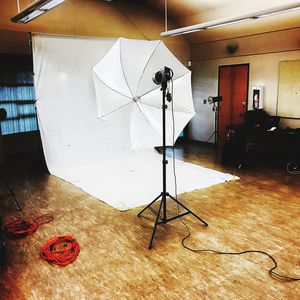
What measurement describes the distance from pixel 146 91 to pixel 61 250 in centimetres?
184

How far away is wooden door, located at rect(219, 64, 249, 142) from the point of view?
769cm

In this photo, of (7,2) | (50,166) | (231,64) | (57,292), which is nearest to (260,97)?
(231,64)

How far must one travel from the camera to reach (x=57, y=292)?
247cm

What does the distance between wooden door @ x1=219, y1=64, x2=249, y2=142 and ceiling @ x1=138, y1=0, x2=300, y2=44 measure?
82cm

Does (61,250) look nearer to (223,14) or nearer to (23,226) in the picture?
(23,226)

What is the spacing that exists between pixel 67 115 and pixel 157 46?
311 centimetres

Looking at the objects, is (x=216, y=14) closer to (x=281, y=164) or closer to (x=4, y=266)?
(x=281, y=164)

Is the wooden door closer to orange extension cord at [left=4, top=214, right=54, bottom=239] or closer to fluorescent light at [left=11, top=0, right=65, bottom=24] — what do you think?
fluorescent light at [left=11, top=0, right=65, bottom=24]

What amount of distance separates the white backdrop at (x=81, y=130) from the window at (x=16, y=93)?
128 cm

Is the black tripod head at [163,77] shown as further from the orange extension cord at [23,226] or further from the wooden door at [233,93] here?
the wooden door at [233,93]

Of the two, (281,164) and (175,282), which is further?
(281,164)

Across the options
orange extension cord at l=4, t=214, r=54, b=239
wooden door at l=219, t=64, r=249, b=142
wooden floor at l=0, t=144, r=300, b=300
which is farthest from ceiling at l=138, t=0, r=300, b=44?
orange extension cord at l=4, t=214, r=54, b=239

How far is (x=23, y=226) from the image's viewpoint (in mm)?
3660

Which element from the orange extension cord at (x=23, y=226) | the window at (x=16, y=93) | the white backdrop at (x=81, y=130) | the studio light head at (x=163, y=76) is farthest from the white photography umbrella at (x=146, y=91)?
the window at (x=16, y=93)
